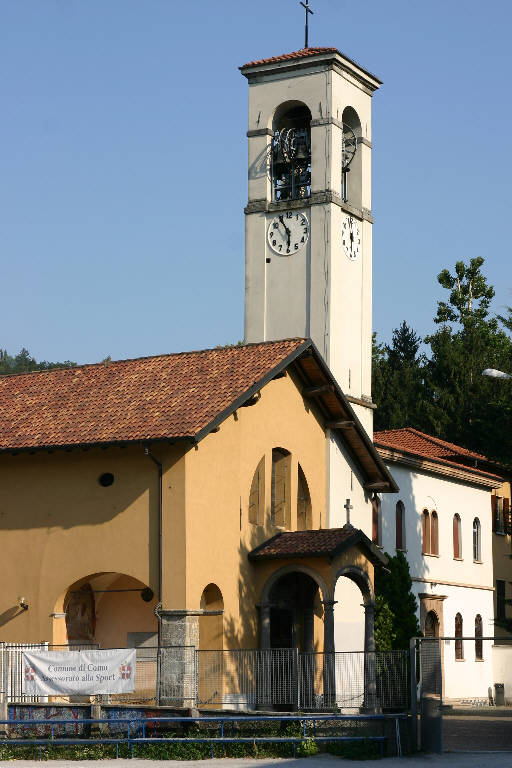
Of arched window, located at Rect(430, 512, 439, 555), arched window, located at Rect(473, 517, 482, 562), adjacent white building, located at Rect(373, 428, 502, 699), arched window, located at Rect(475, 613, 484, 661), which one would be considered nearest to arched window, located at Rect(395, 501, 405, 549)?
adjacent white building, located at Rect(373, 428, 502, 699)

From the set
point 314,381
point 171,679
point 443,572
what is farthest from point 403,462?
point 171,679

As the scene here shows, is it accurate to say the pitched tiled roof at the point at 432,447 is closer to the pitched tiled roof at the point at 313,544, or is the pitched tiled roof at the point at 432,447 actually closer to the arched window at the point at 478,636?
the arched window at the point at 478,636

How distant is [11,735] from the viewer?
26.7 metres

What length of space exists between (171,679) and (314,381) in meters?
9.67

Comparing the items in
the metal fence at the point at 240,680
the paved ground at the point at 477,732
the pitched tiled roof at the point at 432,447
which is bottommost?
the paved ground at the point at 477,732

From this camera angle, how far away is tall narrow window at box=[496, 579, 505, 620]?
54.1 meters

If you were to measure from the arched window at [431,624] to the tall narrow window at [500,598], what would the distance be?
6407mm

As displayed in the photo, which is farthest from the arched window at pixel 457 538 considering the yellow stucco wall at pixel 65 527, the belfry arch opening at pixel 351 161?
the yellow stucco wall at pixel 65 527

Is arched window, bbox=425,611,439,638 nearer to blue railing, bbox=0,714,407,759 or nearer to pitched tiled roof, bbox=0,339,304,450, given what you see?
pitched tiled roof, bbox=0,339,304,450

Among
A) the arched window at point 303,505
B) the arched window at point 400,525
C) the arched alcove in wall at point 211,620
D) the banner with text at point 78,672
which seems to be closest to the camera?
the banner with text at point 78,672

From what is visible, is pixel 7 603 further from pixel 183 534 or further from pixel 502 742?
pixel 502 742

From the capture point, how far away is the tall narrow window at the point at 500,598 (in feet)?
177

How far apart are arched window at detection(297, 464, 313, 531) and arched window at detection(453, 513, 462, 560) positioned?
54.3ft

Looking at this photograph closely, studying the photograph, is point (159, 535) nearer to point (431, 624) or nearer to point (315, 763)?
point (315, 763)
